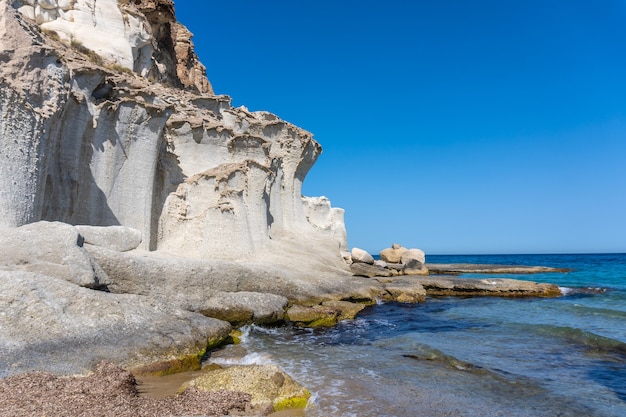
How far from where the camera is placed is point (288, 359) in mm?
9320

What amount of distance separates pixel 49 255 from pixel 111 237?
2.75 m

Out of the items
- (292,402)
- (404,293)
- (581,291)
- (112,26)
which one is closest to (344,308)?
(404,293)

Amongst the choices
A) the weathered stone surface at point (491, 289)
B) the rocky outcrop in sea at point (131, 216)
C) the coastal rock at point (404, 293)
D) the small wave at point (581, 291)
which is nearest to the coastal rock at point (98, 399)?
the rocky outcrop in sea at point (131, 216)

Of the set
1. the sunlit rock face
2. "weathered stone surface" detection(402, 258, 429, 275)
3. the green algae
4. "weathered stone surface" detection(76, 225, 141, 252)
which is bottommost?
the green algae

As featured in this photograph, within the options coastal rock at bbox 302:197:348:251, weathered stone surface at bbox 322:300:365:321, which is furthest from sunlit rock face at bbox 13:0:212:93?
weathered stone surface at bbox 322:300:365:321

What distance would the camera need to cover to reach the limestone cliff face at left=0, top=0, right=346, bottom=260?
11.2m

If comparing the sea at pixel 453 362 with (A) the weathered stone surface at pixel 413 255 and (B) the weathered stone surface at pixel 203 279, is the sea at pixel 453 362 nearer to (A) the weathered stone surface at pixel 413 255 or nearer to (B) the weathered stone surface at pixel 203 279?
(B) the weathered stone surface at pixel 203 279

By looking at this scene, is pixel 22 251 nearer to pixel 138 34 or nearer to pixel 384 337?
pixel 384 337

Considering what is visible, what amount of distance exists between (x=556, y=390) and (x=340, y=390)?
3.81m

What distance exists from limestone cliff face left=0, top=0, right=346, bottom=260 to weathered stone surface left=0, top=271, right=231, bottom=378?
4289mm

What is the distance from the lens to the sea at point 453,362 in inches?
276

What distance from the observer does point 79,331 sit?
7.20m

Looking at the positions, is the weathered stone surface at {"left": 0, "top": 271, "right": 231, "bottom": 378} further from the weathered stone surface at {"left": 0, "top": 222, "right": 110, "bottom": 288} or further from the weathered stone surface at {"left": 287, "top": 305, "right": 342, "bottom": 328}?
the weathered stone surface at {"left": 287, "top": 305, "right": 342, "bottom": 328}

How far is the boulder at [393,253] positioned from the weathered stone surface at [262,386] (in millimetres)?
36215
